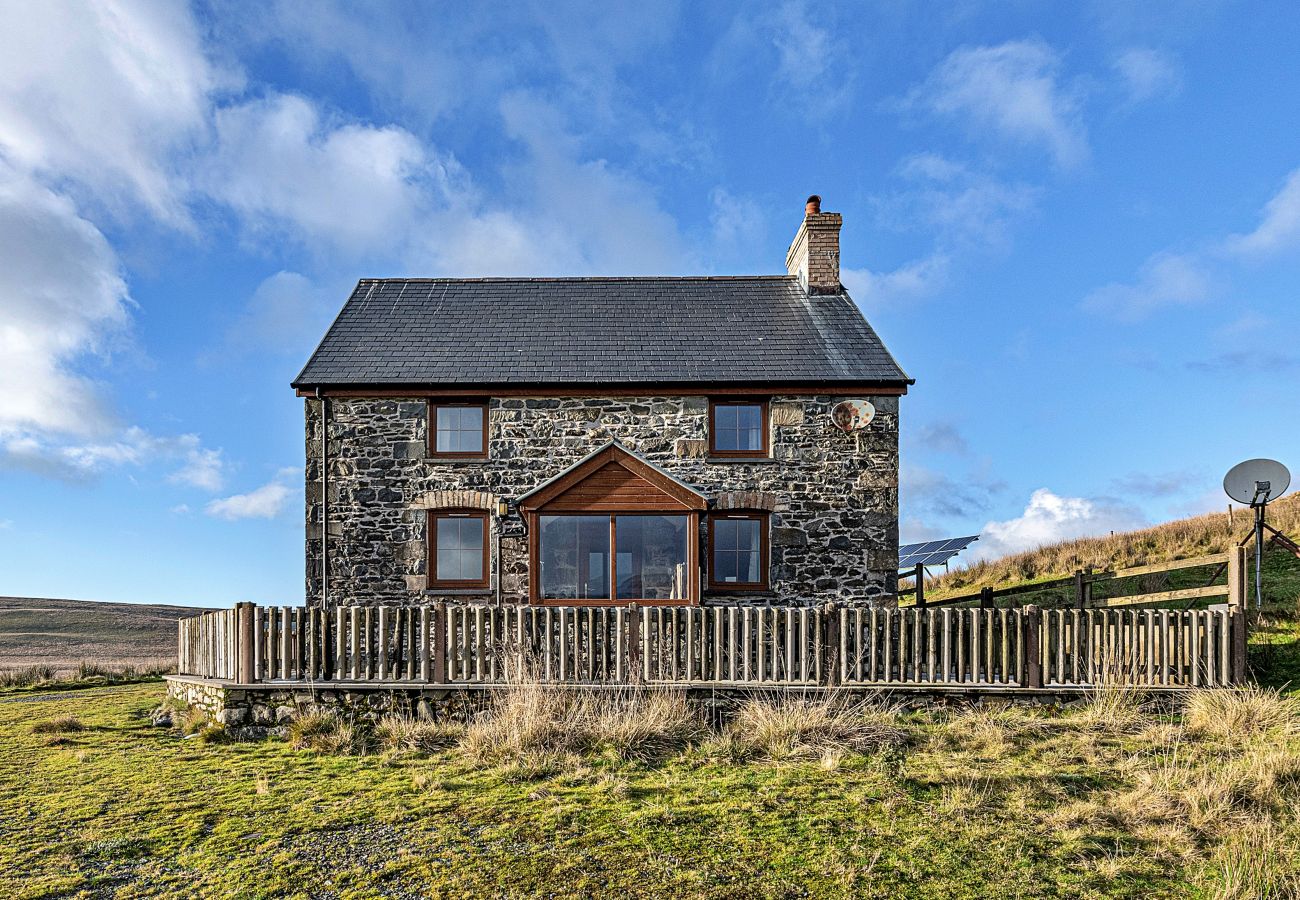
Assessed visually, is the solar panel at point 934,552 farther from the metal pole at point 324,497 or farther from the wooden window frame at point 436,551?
the metal pole at point 324,497

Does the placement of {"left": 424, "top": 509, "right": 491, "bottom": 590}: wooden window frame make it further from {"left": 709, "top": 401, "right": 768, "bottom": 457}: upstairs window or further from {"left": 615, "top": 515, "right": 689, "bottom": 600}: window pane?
{"left": 709, "top": 401, "right": 768, "bottom": 457}: upstairs window

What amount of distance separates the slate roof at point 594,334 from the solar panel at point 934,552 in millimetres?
4290

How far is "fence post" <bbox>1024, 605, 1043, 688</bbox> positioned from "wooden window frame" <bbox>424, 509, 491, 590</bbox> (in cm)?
953

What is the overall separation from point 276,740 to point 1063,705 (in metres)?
9.92

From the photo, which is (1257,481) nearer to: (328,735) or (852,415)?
(852,415)

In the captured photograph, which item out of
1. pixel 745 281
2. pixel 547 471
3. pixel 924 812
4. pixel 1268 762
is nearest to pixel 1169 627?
pixel 1268 762

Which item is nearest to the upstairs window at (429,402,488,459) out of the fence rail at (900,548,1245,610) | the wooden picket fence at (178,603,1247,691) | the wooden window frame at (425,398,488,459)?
the wooden window frame at (425,398,488,459)

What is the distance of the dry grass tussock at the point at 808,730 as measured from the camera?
941cm

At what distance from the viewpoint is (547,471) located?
17.2 m

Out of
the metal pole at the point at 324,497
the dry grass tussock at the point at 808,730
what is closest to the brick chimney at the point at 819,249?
the metal pole at the point at 324,497

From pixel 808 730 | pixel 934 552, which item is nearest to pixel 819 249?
pixel 934 552

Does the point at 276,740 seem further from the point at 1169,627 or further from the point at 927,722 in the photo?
the point at 1169,627

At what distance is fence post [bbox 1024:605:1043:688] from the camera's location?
37.8 feet

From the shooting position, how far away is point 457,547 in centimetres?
1712
